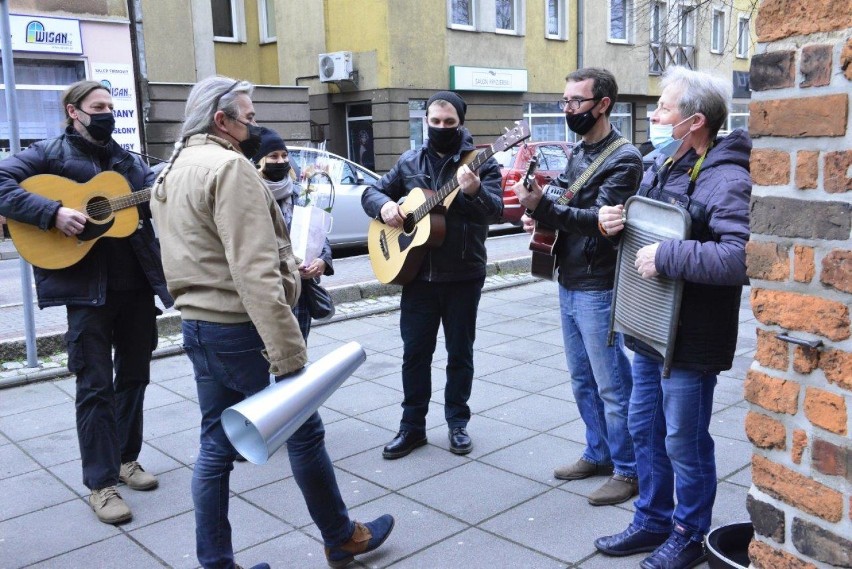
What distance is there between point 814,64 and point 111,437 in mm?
3485

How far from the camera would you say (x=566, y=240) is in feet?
13.0

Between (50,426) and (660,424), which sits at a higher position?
(660,424)

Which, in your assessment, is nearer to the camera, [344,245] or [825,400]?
[825,400]

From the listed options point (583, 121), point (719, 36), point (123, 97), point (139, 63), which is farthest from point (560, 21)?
point (583, 121)

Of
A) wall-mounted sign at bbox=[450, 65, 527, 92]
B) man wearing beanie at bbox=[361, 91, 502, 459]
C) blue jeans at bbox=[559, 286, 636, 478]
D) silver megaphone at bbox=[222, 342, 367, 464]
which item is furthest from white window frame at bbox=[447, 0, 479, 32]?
silver megaphone at bbox=[222, 342, 367, 464]

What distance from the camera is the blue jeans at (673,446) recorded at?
307 centimetres

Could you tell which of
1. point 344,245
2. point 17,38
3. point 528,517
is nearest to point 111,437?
point 528,517

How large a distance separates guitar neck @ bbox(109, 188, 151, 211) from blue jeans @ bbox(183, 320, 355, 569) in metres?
1.17

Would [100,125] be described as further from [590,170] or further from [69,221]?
[590,170]

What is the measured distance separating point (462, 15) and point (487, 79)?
1.80 metres

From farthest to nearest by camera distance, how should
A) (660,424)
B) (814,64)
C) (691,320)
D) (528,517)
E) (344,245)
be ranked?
(344,245) < (528,517) < (660,424) < (691,320) < (814,64)

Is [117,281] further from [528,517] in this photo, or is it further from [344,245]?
[344,245]

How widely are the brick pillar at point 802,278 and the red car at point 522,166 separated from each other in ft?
34.7

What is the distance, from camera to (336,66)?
20.7m
